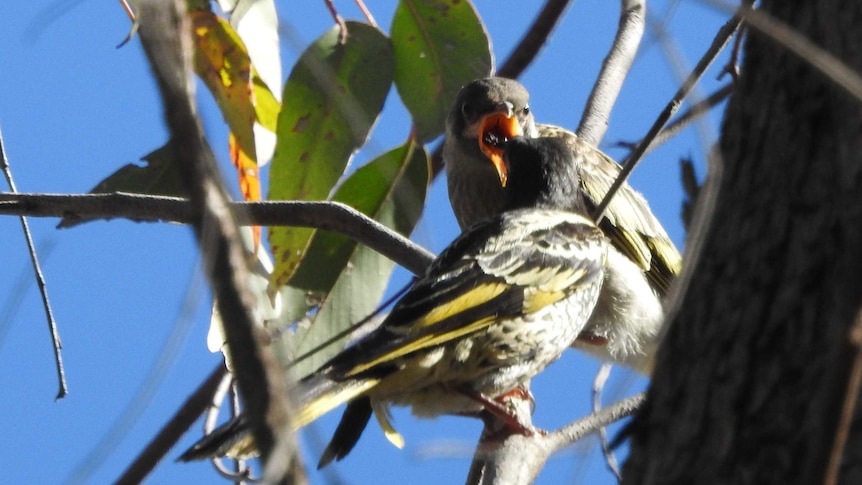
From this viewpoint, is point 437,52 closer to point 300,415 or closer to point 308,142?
point 308,142

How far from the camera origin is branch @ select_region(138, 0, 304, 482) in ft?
2.86

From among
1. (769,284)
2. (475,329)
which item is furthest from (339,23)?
(769,284)

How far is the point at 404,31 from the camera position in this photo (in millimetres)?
3650

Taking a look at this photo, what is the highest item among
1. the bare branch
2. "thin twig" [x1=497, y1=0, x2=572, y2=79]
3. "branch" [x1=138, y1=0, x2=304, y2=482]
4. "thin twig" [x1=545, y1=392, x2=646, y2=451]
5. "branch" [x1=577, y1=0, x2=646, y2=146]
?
"thin twig" [x1=497, y1=0, x2=572, y2=79]

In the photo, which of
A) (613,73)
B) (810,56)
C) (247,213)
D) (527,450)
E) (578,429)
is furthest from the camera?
(613,73)

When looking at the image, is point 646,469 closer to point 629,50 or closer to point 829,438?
point 829,438

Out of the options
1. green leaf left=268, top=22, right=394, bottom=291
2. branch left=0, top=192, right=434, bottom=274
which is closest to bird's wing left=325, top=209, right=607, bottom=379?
branch left=0, top=192, right=434, bottom=274

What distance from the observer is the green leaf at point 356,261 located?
11.1 ft

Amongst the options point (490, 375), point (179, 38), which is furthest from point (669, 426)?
point (490, 375)

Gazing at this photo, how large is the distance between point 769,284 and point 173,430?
8.76 feet

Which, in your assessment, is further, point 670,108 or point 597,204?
point 597,204

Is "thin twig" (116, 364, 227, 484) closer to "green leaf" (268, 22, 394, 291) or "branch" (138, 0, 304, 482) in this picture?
"green leaf" (268, 22, 394, 291)

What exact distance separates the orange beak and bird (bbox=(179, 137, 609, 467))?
872 millimetres

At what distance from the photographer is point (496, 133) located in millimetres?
4324
